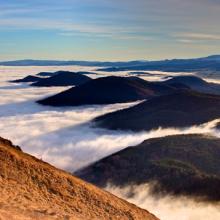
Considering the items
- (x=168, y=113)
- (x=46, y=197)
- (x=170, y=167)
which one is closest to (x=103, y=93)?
(x=168, y=113)

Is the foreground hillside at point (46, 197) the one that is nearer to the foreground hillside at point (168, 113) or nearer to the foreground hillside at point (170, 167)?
the foreground hillside at point (170, 167)

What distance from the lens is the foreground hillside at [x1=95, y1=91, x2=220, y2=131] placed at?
11525cm

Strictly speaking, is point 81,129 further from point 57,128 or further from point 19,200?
point 19,200

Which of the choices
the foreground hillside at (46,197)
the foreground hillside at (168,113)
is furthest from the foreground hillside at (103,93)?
the foreground hillside at (46,197)

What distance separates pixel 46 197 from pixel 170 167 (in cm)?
4185

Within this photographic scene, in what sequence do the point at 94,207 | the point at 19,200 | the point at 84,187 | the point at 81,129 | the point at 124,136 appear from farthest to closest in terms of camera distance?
the point at 81,129, the point at 124,136, the point at 84,187, the point at 94,207, the point at 19,200

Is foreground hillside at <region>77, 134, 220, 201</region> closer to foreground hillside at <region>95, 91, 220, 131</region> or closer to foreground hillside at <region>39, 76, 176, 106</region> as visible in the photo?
foreground hillside at <region>95, 91, 220, 131</region>

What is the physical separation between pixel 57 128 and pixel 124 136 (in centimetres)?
4033

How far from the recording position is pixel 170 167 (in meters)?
69.9

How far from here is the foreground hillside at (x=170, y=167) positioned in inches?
2457

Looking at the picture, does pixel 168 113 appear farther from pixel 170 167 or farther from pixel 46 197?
pixel 46 197

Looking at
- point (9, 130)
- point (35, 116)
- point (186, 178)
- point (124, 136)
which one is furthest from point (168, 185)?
point (35, 116)

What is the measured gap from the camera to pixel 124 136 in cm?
11106

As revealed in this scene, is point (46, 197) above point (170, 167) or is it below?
above
